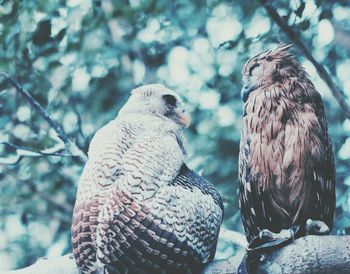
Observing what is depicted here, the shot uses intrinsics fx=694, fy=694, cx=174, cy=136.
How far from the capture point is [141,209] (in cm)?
354

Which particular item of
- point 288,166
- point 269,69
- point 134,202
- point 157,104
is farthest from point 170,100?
point 134,202

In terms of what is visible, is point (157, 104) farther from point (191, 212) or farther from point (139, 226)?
point (139, 226)

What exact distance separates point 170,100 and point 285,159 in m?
1.10

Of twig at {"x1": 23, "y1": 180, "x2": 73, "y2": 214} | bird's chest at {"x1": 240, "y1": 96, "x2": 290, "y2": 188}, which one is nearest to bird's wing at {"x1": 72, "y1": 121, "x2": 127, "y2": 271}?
bird's chest at {"x1": 240, "y1": 96, "x2": 290, "y2": 188}

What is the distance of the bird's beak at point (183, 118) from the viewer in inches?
195

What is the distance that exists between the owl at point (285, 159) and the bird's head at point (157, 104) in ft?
1.73

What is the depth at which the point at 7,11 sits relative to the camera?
5.28 metres

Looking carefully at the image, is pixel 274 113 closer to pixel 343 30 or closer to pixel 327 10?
pixel 327 10

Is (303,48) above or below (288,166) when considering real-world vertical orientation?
above

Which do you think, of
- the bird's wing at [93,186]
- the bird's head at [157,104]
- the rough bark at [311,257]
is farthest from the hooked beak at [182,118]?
the rough bark at [311,257]

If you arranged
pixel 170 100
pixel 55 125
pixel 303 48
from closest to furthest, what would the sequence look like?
1. pixel 55 125
2. pixel 303 48
3. pixel 170 100

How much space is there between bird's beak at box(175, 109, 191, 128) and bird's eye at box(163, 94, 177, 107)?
0.30ft

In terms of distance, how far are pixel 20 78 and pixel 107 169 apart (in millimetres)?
2002

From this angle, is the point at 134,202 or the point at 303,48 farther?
the point at 303,48
